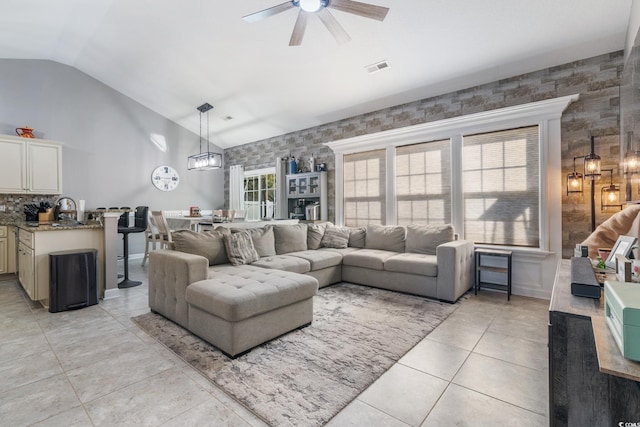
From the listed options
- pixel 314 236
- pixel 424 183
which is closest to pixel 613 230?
pixel 424 183

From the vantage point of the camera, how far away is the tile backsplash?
515 cm

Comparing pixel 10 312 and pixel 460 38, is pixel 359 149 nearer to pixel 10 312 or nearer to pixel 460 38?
pixel 460 38

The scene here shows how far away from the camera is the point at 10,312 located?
10.6 ft

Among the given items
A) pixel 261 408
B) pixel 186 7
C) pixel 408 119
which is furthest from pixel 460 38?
pixel 261 408

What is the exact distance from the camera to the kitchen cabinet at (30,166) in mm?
4875

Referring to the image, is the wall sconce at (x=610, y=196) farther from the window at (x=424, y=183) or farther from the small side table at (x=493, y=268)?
the window at (x=424, y=183)

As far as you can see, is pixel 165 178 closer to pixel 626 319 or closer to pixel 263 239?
pixel 263 239

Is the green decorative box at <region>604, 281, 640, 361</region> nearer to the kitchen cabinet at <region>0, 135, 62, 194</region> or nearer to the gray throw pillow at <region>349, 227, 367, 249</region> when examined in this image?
the gray throw pillow at <region>349, 227, 367, 249</region>

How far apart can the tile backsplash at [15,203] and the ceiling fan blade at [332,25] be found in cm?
609

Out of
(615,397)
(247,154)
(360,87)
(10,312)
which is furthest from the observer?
(247,154)

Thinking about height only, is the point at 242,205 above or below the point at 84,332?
above

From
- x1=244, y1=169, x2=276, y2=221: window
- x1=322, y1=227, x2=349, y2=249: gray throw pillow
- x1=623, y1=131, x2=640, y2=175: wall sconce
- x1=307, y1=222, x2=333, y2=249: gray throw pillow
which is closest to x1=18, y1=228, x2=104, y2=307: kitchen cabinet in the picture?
x1=307, y1=222, x2=333, y2=249: gray throw pillow

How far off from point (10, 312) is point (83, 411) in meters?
2.58

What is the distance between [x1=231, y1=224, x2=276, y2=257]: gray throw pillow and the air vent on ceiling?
8.87 feet
